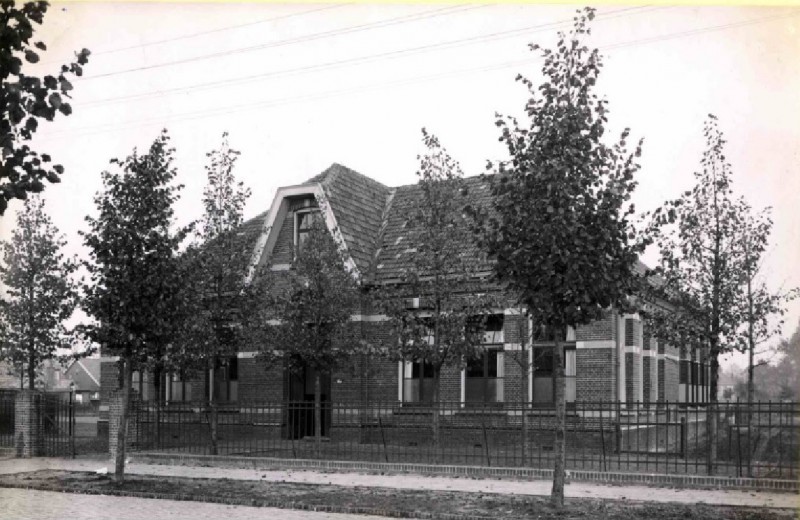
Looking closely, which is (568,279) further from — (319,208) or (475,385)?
(319,208)

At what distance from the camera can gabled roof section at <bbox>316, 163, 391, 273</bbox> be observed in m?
26.7

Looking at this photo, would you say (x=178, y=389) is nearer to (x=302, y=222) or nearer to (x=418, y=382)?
(x=302, y=222)

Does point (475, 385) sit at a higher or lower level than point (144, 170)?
lower

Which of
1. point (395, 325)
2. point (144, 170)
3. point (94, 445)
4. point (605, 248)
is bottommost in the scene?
point (94, 445)

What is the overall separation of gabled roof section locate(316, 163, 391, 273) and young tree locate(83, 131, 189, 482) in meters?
9.10

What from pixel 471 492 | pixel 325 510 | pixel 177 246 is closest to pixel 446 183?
pixel 177 246

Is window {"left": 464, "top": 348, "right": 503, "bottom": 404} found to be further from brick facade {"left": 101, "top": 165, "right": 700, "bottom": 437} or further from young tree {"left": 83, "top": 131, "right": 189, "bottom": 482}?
young tree {"left": 83, "top": 131, "right": 189, "bottom": 482}

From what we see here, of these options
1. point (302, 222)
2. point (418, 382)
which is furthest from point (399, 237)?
point (418, 382)

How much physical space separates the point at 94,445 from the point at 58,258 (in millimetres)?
6308

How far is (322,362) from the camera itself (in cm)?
2234

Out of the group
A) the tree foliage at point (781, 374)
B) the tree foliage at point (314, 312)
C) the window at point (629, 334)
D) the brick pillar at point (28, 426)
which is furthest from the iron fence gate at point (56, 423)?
the tree foliage at point (781, 374)

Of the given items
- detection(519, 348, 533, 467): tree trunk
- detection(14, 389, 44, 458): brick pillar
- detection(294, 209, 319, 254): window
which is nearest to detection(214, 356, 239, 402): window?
detection(294, 209, 319, 254): window

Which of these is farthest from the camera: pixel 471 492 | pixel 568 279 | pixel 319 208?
pixel 319 208

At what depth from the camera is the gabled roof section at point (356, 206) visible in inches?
1052
